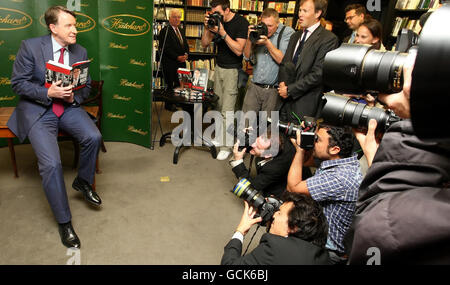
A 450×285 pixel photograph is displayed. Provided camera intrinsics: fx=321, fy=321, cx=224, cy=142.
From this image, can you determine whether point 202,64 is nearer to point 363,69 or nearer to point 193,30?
point 193,30

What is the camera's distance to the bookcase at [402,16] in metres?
3.62

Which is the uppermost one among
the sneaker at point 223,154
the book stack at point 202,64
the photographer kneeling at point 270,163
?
the book stack at point 202,64

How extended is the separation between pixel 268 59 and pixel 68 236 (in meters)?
2.18

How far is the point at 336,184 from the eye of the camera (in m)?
1.59

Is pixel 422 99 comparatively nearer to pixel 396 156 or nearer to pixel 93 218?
pixel 396 156

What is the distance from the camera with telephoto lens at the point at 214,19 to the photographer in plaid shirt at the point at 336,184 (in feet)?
5.74

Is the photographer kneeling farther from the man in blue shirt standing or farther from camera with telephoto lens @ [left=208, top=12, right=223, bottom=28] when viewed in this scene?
camera with telephoto lens @ [left=208, top=12, right=223, bottom=28]

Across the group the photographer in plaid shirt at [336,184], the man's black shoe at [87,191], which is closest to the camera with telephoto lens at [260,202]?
the photographer in plaid shirt at [336,184]

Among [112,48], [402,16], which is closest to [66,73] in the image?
[112,48]

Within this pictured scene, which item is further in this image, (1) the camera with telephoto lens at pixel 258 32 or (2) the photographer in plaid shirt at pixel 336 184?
(1) the camera with telephoto lens at pixel 258 32

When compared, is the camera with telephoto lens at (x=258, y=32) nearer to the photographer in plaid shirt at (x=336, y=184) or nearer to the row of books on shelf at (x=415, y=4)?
the photographer in plaid shirt at (x=336, y=184)

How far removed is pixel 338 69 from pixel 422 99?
0.41 metres
